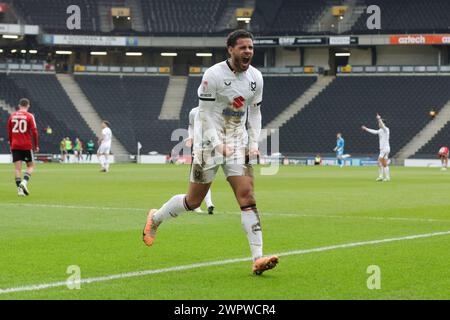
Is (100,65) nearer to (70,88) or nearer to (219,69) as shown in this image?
(70,88)

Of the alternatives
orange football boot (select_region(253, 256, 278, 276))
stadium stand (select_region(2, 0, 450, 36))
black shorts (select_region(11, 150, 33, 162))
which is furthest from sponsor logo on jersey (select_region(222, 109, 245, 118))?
stadium stand (select_region(2, 0, 450, 36))

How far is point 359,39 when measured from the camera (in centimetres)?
7381

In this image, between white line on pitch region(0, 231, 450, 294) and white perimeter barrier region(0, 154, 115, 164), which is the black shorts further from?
white perimeter barrier region(0, 154, 115, 164)

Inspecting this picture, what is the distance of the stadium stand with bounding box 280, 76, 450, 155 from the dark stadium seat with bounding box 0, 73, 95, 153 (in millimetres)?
16696

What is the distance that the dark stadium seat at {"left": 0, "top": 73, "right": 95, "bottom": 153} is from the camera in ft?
224

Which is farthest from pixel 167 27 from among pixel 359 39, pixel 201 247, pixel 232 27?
pixel 201 247

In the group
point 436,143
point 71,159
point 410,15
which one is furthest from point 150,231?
point 410,15

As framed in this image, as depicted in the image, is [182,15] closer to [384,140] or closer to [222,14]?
[222,14]

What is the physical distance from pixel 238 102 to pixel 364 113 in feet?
198

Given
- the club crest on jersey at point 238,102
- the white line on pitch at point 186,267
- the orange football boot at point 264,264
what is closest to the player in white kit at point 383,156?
the white line on pitch at point 186,267

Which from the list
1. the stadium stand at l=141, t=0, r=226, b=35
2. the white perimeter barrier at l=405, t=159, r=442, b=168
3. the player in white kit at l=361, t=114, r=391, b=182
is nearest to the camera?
the player in white kit at l=361, t=114, r=391, b=182

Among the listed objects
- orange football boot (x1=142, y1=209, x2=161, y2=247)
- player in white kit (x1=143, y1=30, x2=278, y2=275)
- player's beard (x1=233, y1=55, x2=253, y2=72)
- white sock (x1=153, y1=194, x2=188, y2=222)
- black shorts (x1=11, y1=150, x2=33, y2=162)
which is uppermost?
player's beard (x1=233, y1=55, x2=253, y2=72)

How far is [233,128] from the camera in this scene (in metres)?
9.78

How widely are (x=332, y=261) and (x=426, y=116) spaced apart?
194 feet
